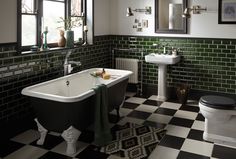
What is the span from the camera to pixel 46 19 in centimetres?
422

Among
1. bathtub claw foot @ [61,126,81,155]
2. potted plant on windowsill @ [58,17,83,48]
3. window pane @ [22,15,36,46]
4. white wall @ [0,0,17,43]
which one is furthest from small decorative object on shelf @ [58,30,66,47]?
bathtub claw foot @ [61,126,81,155]

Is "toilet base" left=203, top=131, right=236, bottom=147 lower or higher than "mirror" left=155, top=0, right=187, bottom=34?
lower

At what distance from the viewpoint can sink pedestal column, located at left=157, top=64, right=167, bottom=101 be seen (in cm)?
498

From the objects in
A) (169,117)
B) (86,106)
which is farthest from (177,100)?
(86,106)

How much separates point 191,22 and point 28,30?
2809mm

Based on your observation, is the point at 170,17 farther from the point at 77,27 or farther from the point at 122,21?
the point at 77,27

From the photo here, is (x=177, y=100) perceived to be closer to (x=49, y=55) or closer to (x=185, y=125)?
(x=185, y=125)

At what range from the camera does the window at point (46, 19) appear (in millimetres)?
3752

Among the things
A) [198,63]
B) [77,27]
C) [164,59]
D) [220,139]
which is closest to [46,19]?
[77,27]

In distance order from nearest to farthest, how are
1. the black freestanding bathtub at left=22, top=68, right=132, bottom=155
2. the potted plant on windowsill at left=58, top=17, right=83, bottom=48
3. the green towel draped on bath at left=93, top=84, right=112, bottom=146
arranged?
the black freestanding bathtub at left=22, top=68, right=132, bottom=155 → the green towel draped on bath at left=93, top=84, right=112, bottom=146 → the potted plant on windowsill at left=58, top=17, right=83, bottom=48

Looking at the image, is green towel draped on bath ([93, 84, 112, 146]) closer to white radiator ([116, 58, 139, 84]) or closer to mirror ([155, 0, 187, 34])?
white radiator ([116, 58, 139, 84])

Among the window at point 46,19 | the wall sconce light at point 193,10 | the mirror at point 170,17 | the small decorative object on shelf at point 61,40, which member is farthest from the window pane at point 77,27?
the wall sconce light at point 193,10

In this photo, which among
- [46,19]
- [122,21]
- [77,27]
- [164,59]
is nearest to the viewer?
[46,19]

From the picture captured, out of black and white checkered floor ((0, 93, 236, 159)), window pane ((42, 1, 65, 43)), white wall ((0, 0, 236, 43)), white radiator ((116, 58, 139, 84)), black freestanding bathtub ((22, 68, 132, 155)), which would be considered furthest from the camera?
white radiator ((116, 58, 139, 84))
